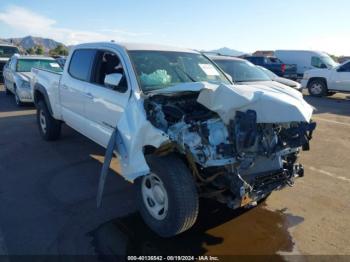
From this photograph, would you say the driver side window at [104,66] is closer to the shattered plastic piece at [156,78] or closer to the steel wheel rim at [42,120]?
the shattered plastic piece at [156,78]

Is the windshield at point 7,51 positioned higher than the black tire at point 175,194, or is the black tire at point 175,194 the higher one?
the windshield at point 7,51

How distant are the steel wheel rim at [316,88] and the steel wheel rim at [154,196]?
46.9 ft

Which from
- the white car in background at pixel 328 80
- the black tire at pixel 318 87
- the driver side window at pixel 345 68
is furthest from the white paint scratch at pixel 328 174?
the black tire at pixel 318 87

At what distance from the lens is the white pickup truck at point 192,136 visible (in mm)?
3289

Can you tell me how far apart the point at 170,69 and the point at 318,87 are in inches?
523

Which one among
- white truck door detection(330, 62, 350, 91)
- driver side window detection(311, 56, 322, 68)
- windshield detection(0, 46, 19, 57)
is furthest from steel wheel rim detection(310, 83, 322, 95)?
windshield detection(0, 46, 19, 57)

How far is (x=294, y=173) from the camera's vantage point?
3.94 metres

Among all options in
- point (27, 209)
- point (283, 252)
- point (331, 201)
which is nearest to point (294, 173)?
point (283, 252)

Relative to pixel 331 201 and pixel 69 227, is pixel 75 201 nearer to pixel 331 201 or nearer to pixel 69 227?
pixel 69 227

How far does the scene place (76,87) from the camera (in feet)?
18.4

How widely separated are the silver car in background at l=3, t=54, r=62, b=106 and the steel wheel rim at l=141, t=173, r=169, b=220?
27.4 feet

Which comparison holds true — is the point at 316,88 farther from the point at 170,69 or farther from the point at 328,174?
the point at 170,69

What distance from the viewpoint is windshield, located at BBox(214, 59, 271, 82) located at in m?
9.23

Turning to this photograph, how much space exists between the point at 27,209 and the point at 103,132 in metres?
1.35
